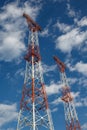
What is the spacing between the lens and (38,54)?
5456 centimetres

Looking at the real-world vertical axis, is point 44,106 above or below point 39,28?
below

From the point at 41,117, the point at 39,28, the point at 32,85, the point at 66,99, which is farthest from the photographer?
the point at 66,99

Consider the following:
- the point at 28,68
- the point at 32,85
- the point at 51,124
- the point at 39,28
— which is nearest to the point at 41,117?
the point at 51,124

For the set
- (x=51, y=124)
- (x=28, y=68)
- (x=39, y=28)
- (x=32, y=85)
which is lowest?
(x=51, y=124)

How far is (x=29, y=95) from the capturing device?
49438 mm

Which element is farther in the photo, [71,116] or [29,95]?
[71,116]

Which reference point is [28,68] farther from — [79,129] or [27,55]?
[79,129]

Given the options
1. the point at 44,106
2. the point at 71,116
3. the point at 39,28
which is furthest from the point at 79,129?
the point at 39,28

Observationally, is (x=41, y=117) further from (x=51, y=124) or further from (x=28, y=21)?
(x=28, y=21)

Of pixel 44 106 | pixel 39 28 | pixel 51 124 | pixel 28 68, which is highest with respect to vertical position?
pixel 39 28

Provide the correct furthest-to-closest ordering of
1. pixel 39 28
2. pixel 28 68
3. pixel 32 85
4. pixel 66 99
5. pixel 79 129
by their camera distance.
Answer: pixel 66 99, pixel 79 129, pixel 39 28, pixel 28 68, pixel 32 85

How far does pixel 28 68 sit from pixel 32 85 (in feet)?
15.3

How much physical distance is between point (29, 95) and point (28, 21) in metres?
18.0

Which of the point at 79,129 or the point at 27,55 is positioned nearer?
the point at 27,55
